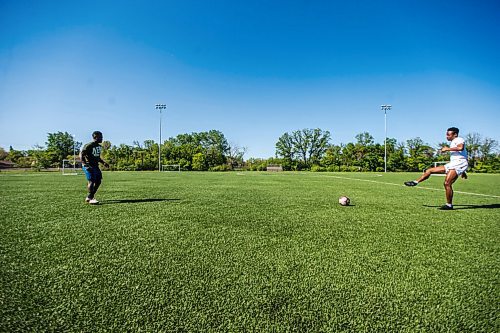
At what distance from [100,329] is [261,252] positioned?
5.80 ft

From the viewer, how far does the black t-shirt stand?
683 cm

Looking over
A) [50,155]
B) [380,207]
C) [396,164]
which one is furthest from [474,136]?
[50,155]

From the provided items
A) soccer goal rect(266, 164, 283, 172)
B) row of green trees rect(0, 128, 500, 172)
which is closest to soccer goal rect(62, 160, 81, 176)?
row of green trees rect(0, 128, 500, 172)

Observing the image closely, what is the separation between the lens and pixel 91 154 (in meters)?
6.93

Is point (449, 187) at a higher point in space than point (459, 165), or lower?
lower

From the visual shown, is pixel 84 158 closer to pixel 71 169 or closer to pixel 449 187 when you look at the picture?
pixel 449 187

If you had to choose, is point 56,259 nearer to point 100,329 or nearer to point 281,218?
point 100,329

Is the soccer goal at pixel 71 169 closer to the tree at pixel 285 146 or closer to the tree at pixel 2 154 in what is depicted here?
the tree at pixel 2 154

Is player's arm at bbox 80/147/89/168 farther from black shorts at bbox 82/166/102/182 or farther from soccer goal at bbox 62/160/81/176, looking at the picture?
soccer goal at bbox 62/160/81/176

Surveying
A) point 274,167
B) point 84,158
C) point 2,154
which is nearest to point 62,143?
point 2,154

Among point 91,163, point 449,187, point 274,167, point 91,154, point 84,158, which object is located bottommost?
point 274,167

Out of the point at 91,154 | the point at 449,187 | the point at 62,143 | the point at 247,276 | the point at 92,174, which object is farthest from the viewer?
the point at 62,143

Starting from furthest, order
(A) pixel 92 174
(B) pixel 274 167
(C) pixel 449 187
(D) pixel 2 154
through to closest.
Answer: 1. (D) pixel 2 154
2. (B) pixel 274 167
3. (A) pixel 92 174
4. (C) pixel 449 187

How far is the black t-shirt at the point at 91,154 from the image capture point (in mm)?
6828
